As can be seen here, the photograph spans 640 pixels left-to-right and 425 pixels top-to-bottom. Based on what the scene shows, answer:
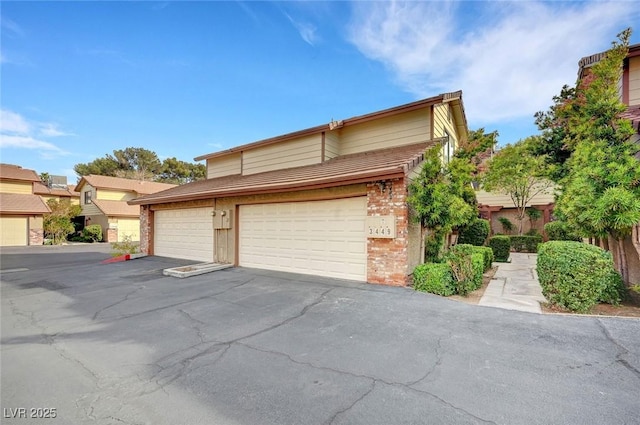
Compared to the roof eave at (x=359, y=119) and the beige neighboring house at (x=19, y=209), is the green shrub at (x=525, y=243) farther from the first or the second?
the beige neighboring house at (x=19, y=209)

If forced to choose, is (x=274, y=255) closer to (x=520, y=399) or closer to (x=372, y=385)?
(x=372, y=385)

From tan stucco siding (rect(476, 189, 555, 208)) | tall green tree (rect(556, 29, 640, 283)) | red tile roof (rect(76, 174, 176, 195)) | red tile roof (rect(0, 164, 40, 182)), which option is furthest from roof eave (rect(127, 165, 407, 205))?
red tile roof (rect(0, 164, 40, 182))

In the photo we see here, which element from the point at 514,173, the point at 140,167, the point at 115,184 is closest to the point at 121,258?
the point at 115,184

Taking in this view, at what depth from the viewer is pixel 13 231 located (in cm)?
2228

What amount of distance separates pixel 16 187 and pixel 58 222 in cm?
512

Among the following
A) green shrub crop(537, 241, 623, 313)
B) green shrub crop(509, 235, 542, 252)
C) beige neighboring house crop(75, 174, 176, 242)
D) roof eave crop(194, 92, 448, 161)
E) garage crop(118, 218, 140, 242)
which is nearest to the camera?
green shrub crop(537, 241, 623, 313)

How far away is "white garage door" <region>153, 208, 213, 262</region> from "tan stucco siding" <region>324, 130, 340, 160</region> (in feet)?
17.5

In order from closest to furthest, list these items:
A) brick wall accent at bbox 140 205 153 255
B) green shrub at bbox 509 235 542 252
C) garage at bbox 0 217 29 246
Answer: brick wall accent at bbox 140 205 153 255 → green shrub at bbox 509 235 542 252 → garage at bbox 0 217 29 246

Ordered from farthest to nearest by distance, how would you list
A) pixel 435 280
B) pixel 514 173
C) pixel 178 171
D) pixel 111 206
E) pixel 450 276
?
1. pixel 178 171
2. pixel 111 206
3. pixel 514 173
4. pixel 450 276
5. pixel 435 280

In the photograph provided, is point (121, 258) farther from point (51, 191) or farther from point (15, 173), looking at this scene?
point (51, 191)

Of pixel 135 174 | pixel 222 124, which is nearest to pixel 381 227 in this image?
pixel 222 124

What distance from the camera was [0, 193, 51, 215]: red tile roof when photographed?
2204cm

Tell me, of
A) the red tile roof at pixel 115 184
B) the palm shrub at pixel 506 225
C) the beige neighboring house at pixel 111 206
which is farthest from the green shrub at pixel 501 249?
the red tile roof at pixel 115 184

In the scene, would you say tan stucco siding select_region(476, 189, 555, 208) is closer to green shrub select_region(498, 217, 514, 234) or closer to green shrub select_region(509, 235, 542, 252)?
green shrub select_region(498, 217, 514, 234)
